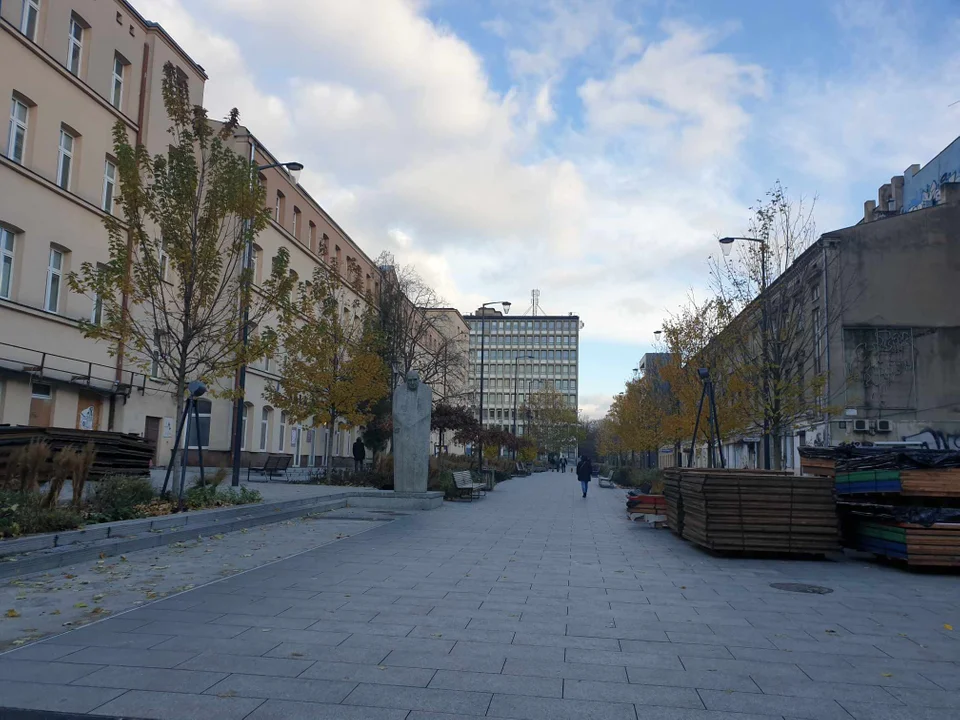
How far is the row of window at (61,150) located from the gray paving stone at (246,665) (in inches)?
723

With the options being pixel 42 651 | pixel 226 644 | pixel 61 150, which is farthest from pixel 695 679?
pixel 61 150

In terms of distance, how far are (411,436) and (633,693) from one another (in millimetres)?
15942

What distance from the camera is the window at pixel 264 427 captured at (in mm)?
39156

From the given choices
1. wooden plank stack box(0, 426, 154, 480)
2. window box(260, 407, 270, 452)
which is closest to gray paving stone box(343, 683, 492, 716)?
wooden plank stack box(0, 426, 154, 480)

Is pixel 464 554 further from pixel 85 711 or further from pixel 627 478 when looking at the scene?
pixel 627 478

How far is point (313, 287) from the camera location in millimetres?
21016

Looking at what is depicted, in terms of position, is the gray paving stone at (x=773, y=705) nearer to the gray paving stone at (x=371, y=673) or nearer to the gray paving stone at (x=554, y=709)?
the gray paving stone at (x=554, y=709)

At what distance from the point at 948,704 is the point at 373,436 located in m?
33.5

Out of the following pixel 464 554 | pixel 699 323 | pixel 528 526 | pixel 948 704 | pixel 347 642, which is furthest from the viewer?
pixel 699 323

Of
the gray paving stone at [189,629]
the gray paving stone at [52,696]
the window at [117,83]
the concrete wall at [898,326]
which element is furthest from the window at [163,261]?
the concrete wall at [898,326]

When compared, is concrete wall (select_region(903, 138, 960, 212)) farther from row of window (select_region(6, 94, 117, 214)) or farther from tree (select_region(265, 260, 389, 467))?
row of window (select_region(6, 94, 117, 214))

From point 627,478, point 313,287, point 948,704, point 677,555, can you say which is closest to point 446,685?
point 948,704

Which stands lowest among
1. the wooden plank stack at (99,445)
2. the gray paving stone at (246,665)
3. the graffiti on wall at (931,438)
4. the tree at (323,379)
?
the gray paving stone at (246,665)

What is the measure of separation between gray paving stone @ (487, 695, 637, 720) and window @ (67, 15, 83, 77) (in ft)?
86.0
